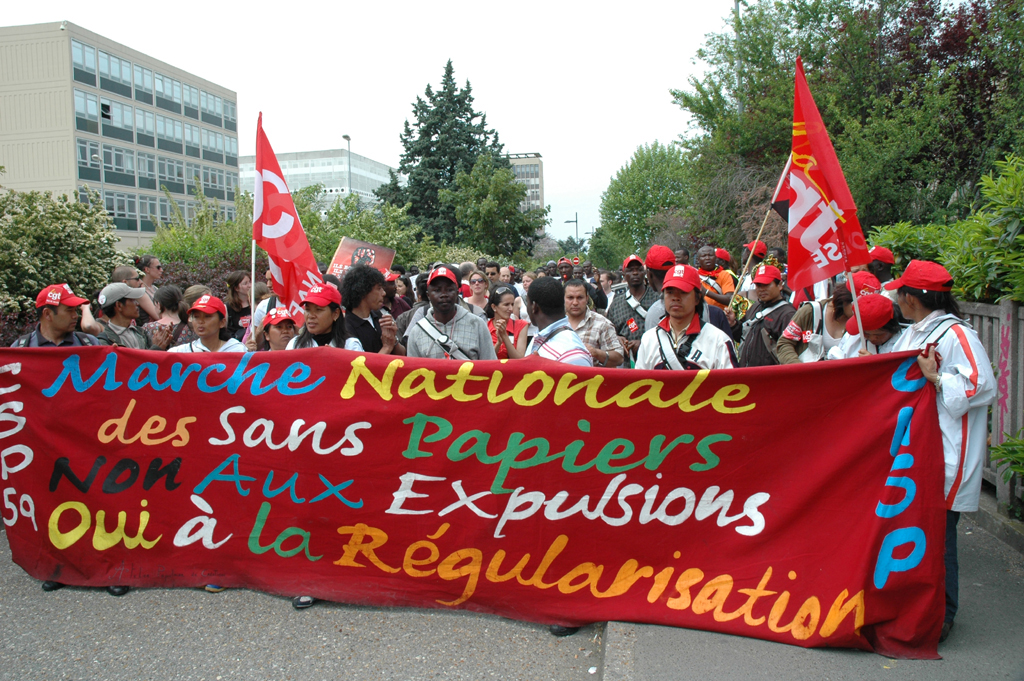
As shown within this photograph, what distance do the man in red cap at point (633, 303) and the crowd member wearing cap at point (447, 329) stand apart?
2106mm

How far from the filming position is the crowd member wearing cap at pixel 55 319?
4.98 m

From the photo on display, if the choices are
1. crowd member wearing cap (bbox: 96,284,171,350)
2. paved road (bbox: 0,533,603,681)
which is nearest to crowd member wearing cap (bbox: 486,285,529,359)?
crowd member wearing cap (bbox: 96,284,171,350)

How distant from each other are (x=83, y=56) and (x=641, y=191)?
44.4 m

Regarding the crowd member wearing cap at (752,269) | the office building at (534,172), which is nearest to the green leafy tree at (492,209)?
the crowd member wearing cap at (752,269)

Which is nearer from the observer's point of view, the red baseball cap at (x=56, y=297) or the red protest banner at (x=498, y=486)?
the red protest banner at (x=498, y=486)

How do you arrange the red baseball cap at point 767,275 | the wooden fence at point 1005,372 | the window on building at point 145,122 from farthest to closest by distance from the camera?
the window on building at point 145,122 < the red baseball cap at point 767,275 < the wooden fence at point 1005,372

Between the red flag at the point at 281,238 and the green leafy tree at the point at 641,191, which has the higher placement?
the green leafy tree at the point at 641,191

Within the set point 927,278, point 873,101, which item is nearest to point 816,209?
point 927,278

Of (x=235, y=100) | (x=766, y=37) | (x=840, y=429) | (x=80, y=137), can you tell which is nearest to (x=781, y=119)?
(x=766, y=37)

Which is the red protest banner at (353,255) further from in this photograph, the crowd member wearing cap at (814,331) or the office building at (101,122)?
the office building at (101,122)

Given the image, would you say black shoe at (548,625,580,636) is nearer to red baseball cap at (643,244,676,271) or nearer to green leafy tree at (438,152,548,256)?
red baseball cap at (643,244,676,271)

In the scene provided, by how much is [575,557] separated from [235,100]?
Answer: 7737 centimetres

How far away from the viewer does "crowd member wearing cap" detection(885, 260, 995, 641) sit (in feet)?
11.4

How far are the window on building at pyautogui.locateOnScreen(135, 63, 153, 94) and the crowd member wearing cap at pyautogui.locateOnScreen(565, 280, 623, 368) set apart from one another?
206 feet
